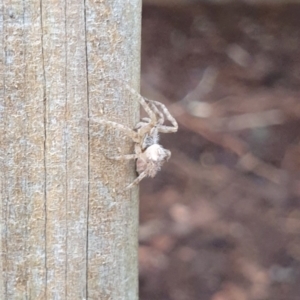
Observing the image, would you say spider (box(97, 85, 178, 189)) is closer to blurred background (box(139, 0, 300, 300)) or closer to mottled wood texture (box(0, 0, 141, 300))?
mottled wood texture (box(0, 0, 141, 300))

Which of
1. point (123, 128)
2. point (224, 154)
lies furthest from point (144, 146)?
point (224, 154)

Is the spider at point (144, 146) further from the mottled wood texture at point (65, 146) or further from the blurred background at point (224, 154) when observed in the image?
the blurred background at point (224, 154)

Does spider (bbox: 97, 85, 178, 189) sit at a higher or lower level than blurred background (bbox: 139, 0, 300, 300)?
higher

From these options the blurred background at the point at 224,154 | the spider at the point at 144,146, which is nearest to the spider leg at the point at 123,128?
the spider at the point at 144,146

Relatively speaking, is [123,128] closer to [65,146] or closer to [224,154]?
[65,146]

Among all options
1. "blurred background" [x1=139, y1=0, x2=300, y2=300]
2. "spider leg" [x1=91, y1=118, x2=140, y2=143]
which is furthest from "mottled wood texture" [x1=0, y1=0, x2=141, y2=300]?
"blurred background" [x1=139, y1=0, x2=300, y2=300]

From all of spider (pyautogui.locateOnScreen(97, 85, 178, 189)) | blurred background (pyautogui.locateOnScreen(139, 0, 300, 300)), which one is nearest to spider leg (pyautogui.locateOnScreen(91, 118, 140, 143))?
spider (pyautogui.locateOnScreen(97, 85, 178, 189))

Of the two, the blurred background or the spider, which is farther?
the blurred background
